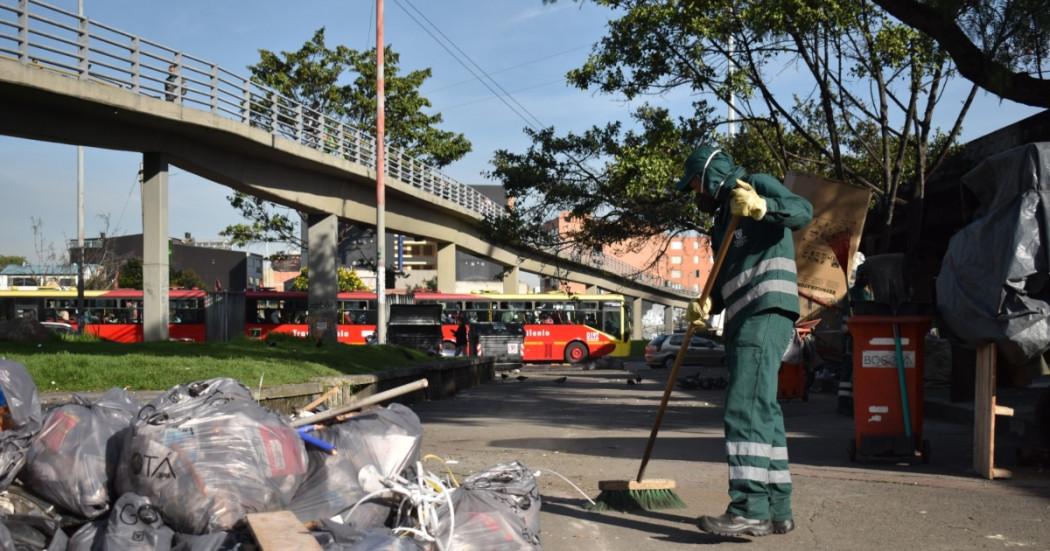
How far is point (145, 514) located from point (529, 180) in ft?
63.9

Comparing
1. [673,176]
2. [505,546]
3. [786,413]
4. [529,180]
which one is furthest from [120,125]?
[505,546]

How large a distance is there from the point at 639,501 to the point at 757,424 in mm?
1006

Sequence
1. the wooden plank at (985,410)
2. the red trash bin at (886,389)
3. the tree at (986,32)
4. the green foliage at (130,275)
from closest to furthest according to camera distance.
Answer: the wooden plank at (985,410)
the red trash bin at (886,389)
the tree at (986,32)
the green foliage at (130,275)

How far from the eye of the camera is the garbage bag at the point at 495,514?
13.1 ft

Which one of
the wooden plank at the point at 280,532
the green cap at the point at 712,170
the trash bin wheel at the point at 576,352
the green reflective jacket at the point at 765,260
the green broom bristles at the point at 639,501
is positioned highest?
the green cap at the point at 712,170

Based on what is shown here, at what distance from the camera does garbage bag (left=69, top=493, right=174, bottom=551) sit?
3.76 meters

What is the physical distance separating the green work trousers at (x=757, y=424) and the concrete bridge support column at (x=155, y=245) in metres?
18.4

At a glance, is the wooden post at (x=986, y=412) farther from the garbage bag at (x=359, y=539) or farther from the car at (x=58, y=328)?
the car at (x=58, y=328)

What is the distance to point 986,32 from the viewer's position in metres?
9.52

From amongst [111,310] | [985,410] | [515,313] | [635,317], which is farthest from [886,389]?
[635,317]

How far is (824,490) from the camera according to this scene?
6043 millimetres

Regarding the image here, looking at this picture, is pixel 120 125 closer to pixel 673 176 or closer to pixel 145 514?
pixel 673 176

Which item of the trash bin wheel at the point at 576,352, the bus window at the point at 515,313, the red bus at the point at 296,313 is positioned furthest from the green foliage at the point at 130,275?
the trash bin wheel at the point at 576,352

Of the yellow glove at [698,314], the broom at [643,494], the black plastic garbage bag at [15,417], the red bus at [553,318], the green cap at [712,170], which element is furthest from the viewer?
the red bus at [553,318]
